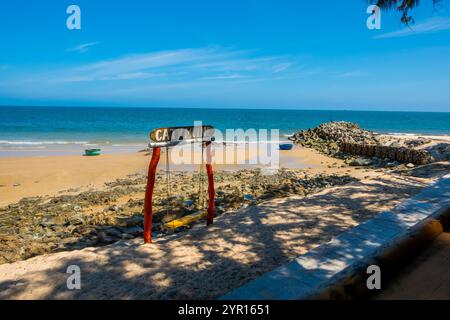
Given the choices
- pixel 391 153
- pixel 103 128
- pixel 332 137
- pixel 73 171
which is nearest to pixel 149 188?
pixel 73 171

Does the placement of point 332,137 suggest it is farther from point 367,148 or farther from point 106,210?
point 106,210

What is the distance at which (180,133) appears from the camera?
5.07 meters

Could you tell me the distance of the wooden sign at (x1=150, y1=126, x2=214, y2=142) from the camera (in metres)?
4.69

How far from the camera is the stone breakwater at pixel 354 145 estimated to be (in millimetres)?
15820

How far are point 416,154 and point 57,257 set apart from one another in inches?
625

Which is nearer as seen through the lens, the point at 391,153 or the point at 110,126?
the point at 391,153

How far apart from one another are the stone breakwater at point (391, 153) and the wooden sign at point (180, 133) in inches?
514

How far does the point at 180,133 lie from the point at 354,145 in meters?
18.0

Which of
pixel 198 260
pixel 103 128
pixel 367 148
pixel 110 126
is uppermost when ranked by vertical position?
pixel 110 126

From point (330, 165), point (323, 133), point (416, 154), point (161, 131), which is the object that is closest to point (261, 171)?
point (330, 165)

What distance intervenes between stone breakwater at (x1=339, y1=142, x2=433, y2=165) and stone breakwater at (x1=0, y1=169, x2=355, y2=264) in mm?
5371

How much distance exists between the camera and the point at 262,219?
5.43m

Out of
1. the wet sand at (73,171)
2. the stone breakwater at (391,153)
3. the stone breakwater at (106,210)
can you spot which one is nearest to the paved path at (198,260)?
the stone breakwater at (106,210)

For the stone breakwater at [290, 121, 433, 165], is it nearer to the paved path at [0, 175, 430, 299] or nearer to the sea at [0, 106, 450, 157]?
the sea at [0, 106, 450, 157]
